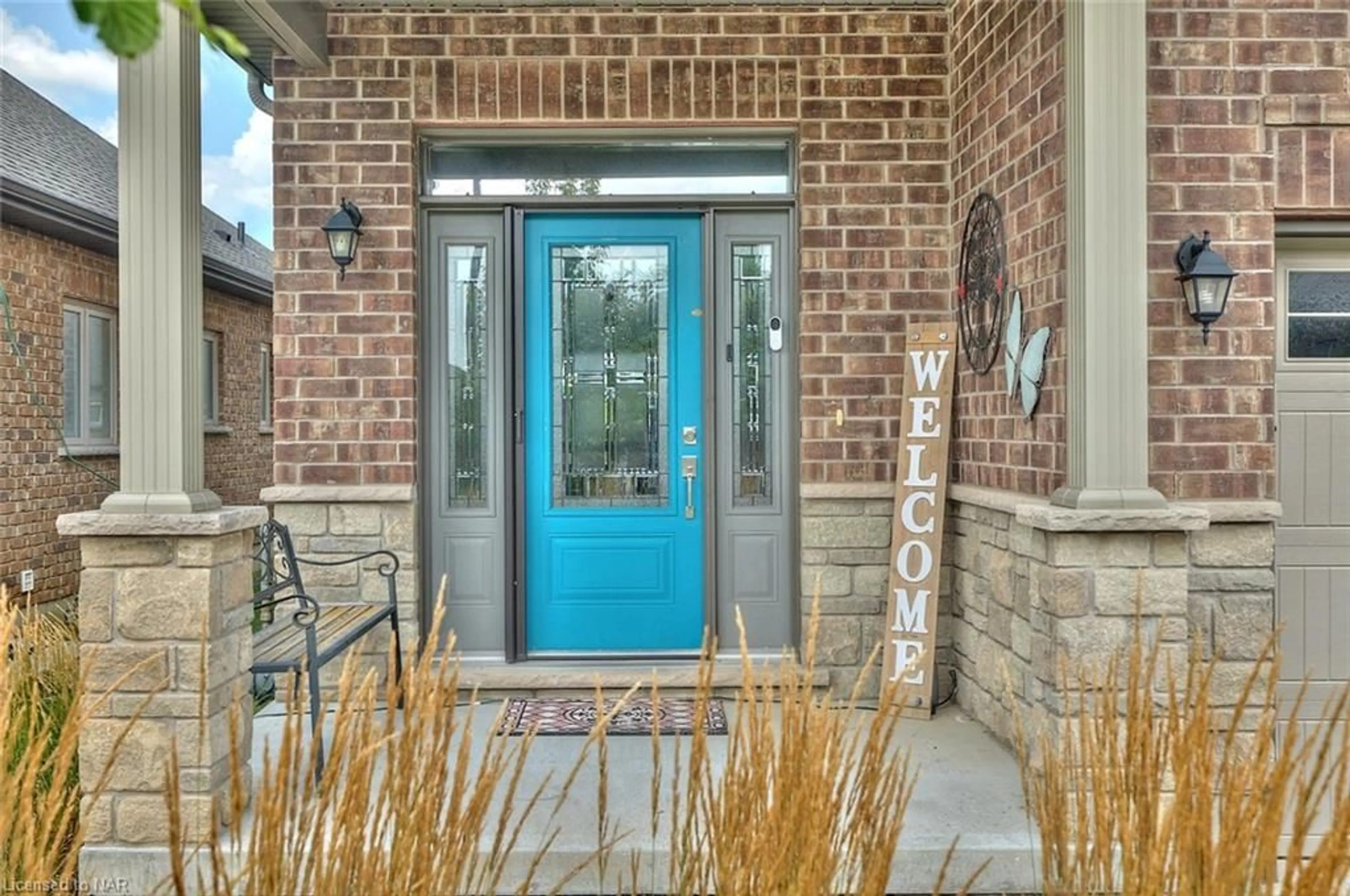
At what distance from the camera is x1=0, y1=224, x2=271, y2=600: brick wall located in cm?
641

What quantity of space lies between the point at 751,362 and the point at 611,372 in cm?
66

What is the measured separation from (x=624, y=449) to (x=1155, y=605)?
7.75 ft

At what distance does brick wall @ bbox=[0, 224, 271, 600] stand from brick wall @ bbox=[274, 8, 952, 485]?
370cm

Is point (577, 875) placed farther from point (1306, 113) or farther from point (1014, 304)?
point (1306, 113)

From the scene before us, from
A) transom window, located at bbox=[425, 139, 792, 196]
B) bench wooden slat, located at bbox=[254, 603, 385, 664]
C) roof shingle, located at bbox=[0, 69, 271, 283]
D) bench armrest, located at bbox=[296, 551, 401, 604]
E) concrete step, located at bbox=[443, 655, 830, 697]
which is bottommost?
concrete step, located at bbox=[443, 655, 830, 697]

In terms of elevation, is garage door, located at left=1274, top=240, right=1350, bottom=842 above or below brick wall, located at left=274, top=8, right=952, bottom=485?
below

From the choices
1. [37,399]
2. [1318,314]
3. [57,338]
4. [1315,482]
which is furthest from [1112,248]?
[57,338]

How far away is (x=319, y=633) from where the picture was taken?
3469 millimetres

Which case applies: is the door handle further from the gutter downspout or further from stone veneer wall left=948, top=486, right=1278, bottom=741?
the gutter downspout

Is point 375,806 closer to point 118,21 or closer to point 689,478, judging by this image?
point 118,21

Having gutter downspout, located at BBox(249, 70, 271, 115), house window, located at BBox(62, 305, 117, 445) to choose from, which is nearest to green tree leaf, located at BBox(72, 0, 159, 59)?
gutter downspout, located at BBox(249, 70, 271, 115)

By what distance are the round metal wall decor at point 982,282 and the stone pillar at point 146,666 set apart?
9.43 feet

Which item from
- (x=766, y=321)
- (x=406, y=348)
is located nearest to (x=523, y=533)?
(x=406, y=348)

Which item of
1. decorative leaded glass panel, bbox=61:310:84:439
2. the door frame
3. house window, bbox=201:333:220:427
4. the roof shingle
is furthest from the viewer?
house window, bbox=201:333:220:427
